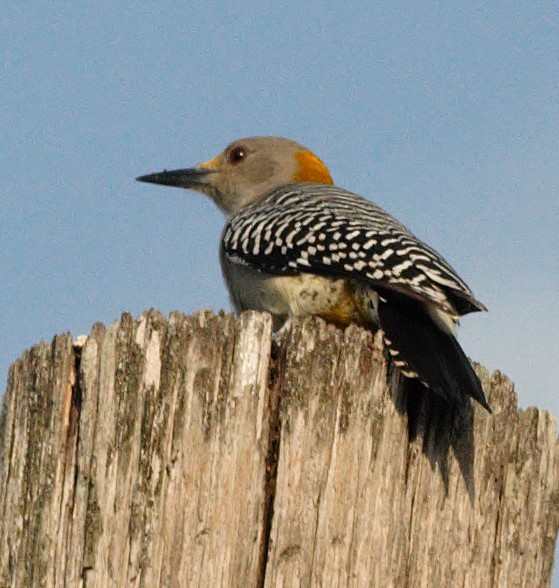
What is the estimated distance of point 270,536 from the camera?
383cm

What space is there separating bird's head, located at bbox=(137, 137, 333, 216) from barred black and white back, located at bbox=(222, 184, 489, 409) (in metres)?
1.71

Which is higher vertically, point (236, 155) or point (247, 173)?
point (236, 155)

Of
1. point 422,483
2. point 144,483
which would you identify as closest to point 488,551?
point 422,483

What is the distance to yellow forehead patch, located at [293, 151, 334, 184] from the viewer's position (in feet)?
28.7

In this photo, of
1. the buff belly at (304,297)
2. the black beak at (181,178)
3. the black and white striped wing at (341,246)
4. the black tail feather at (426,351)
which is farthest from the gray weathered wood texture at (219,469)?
the black beak at (181,178)

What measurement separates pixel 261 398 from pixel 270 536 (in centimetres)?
51

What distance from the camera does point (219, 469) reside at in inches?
151

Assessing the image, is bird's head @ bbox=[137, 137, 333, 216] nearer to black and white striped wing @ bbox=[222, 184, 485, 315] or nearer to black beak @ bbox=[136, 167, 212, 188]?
black beak @ bbox=[136, 167, 212, 188]

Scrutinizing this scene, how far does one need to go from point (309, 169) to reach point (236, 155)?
62 cm

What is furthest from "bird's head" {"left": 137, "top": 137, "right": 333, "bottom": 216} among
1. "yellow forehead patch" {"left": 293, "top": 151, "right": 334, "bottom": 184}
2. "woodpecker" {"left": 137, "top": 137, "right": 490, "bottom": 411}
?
"woodpecker" {"left": 137, "top": 137, "right": 490, "bottom": 411}

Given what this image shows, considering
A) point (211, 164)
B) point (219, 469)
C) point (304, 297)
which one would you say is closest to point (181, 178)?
point (211, 164)

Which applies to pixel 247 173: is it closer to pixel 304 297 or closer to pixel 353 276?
pixel 304 297

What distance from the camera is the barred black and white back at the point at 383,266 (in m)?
4.55

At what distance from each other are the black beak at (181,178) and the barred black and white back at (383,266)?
6.10 ft
